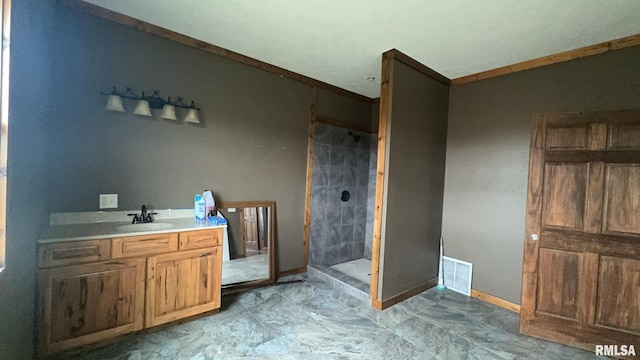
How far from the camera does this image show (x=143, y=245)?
6.68ft

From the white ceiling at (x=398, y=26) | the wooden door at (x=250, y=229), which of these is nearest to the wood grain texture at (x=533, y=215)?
the white ceiling at (x=398, y=26)

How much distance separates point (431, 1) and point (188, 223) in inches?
105

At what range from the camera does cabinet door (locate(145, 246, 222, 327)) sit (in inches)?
82.7

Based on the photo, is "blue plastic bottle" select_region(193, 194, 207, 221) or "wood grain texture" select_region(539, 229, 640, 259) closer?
"wood grain texture" select_region(539, 229, 640, 259)

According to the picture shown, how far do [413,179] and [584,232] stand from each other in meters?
1.47

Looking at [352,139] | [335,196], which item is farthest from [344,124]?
[335,196]

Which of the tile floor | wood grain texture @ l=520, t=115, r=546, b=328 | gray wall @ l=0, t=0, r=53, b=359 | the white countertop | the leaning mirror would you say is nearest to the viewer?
gray wall @ l=0, t=0, r=53, b=359

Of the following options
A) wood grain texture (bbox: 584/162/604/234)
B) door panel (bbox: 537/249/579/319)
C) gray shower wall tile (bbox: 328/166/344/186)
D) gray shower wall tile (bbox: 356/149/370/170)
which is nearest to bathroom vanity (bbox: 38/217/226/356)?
gray shower wall tile (bbox: 328/166/344/186)

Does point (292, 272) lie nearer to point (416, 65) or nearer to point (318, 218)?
point (318, 218)

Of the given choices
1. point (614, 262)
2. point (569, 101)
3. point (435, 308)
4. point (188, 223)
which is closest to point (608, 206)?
point (614, 262)

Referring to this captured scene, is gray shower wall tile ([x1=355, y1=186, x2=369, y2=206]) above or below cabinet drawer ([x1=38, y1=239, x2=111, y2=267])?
above

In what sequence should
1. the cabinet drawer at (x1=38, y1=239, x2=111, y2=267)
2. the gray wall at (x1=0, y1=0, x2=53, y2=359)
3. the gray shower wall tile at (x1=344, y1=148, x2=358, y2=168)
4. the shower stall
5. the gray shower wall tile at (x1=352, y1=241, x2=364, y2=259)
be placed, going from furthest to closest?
1. the gray shower wall tile at (x1=352, y1=241, x2=364, y2=259)
2. the gray shower wall tile at (x1=344, y1=148, x2=358, y2=168)
3. the shower stall
4. the cabinet drawer at (x1=38, y1=239, x2=111, y2=267)
5. the gray wall at (x1=0, y1=0, x2=53, y2=359)

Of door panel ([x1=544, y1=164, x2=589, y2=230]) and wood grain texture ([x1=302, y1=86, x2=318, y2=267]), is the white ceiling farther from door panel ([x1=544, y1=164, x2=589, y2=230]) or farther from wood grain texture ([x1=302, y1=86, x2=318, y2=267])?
door panel ([x1=544, y1=164, x2=589, y2=230])

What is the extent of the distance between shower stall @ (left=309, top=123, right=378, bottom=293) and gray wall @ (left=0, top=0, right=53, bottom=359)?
2.59 m
